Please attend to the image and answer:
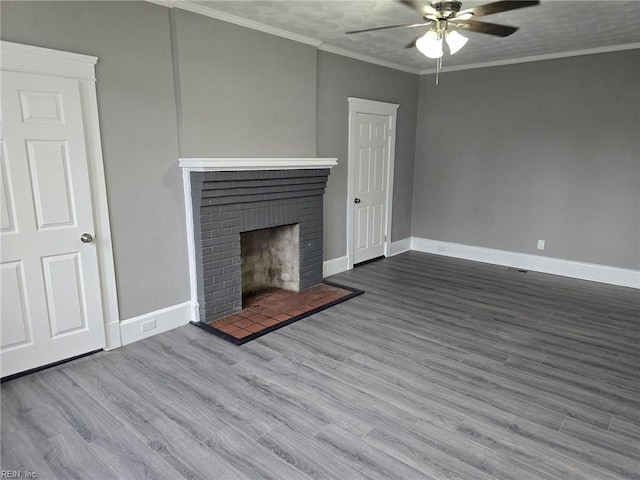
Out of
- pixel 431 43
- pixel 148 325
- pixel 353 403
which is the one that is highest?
pixel 431 43

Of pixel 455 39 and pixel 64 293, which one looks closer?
pixel 455 39

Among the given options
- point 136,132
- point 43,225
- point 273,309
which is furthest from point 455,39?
point 43,225

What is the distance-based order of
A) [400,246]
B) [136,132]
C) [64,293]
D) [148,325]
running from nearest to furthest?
[64,293] → [136,132] → [148,325] → [400,246]

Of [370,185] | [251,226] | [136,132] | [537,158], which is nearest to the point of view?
[136,132]

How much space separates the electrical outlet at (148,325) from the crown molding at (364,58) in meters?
3.31

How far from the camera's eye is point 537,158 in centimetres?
523

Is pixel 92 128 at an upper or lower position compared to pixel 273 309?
upper

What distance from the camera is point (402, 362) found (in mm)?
3076

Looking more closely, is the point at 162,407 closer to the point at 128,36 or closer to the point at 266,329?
the point at 266,329

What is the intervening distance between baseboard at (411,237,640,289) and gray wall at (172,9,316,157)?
9.17ft

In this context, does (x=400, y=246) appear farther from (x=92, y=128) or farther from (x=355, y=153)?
(x=92, y=128)

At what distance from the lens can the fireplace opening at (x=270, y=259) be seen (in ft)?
14.8

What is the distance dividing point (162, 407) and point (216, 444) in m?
0.52

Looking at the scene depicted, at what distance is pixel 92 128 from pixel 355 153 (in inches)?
124
